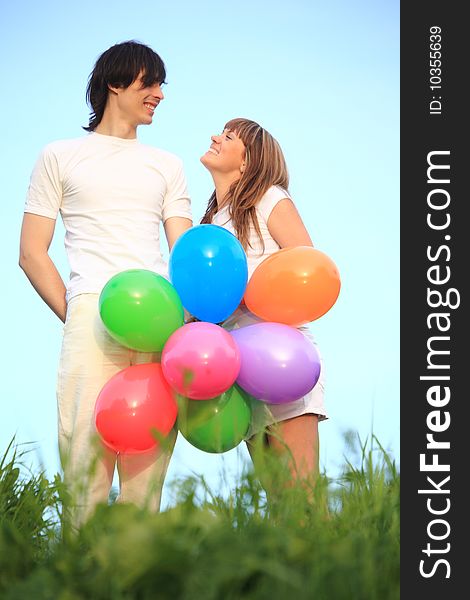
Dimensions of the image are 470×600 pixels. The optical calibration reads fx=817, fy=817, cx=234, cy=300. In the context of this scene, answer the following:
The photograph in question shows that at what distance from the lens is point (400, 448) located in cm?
215

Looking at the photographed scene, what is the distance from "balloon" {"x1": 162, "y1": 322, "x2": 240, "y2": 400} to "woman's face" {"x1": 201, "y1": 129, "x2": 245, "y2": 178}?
2.91ft

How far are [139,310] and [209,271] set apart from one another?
279 millimetres

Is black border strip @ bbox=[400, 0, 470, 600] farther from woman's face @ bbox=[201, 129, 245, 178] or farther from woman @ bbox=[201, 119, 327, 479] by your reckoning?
woman's face @ bbox=[201, 129, 245, 178]

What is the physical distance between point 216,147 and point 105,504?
193cm

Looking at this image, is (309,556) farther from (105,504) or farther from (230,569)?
(105,504)

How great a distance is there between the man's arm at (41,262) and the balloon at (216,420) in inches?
26.5

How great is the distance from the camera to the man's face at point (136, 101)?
3354 mm

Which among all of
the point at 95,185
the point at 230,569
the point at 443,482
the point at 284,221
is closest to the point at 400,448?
the point at 443,482

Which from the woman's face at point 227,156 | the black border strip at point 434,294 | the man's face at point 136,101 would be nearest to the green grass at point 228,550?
the black border strip at point 434,294

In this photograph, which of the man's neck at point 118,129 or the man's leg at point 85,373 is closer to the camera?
the man's leg at point 85,373

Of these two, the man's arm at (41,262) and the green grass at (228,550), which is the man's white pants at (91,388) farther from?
the green grass at (228,550)

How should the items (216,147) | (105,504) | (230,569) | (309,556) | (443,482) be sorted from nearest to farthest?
(230,569) < (309,556) < (105,504) < (443,482) < (216,147)

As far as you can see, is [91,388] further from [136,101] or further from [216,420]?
[136,101]

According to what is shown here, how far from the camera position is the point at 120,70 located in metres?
3.38
